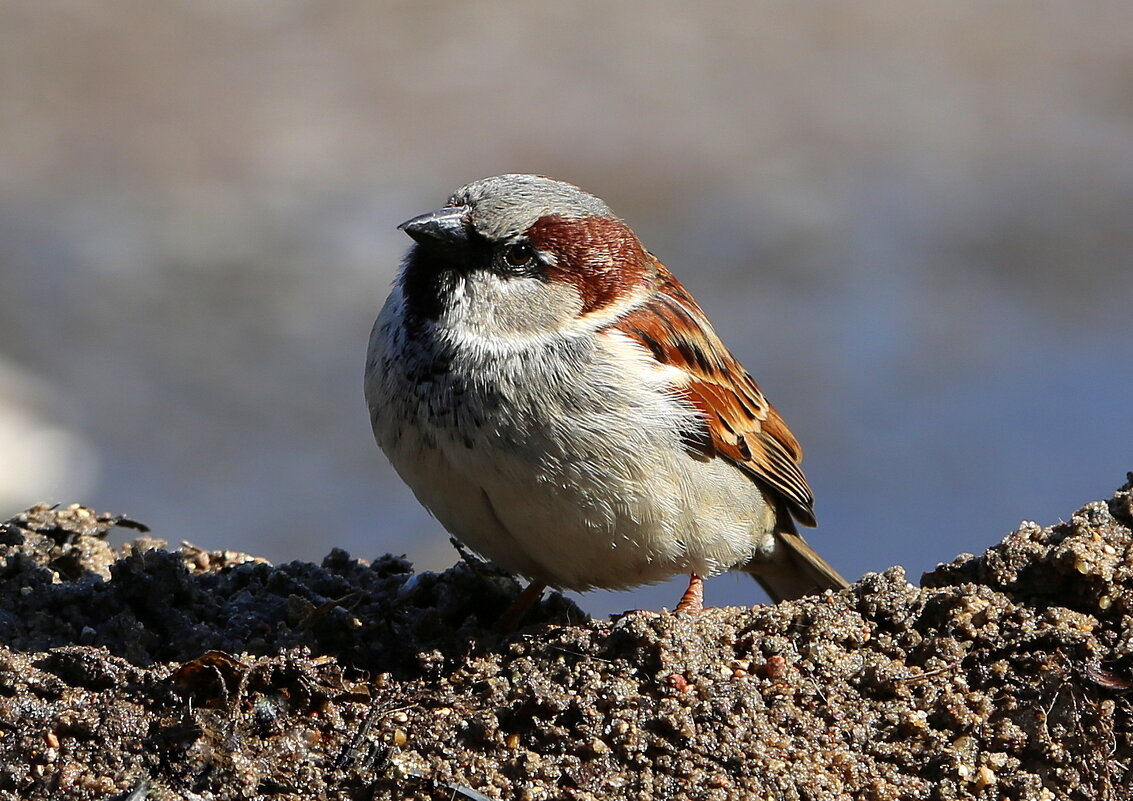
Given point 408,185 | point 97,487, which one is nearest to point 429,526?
point 97,487

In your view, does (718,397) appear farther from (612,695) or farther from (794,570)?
(612,695)

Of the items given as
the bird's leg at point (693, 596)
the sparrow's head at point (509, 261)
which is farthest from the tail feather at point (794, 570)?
the sparrow's head at point (509, 261)

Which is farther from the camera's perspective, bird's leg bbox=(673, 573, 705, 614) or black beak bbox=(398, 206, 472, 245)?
bird's leg bbox=(673, 573, 705, 614)

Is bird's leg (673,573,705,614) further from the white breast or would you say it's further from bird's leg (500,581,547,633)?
bird's leg (500,581,547,633)

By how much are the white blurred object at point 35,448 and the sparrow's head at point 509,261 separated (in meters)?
4.07

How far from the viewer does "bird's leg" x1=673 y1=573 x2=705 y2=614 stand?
485 centimetres

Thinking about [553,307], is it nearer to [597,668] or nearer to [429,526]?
[597,668]

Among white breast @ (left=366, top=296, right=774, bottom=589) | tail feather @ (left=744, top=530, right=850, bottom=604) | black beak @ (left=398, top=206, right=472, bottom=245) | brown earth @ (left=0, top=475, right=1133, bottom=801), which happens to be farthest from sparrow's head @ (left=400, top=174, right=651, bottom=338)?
tail feather @ (left=744, top=530, right=850, bottom=604)

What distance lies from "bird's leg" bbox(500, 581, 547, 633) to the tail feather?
1039mm

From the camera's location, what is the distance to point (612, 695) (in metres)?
3.65

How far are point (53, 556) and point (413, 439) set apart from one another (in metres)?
1.46

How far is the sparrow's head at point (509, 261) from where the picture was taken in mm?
4520

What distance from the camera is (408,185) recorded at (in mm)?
11062

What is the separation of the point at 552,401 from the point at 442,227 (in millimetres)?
625
